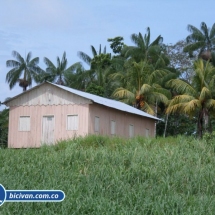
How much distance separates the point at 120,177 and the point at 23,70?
3085 centimetres

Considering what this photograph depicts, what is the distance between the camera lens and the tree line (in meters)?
28.0

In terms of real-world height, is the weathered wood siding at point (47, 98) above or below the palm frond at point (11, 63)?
below

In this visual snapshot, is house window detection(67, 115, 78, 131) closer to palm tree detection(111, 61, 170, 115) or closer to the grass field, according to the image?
the grass field

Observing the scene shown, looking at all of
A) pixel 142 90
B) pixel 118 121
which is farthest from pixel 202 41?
pixel 118 121

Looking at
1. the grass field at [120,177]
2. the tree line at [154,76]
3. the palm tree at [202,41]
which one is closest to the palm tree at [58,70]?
the tree line at [154,76]

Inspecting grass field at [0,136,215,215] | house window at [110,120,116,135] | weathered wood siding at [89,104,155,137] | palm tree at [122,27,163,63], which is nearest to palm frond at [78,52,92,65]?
palm tree at [122,27,163,63]

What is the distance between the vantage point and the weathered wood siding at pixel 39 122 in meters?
22.4

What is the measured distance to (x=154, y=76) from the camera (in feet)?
107

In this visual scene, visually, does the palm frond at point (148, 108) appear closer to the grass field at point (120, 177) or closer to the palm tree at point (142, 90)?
the palm tree at point (142, 90)

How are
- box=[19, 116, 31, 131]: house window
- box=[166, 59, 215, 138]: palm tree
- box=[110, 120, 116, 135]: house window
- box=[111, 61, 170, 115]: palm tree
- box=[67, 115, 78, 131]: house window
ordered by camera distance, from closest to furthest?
box=[67, 115, 78, 131]: house window → box=[19, 116, 31, 131]: house window → box=[110, 120, 116, 135]: house window → box=[166, 59, 215, 138]: palm tree → box=[111, 61, 170, 115]: palm tree

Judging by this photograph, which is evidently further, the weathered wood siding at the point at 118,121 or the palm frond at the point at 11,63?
the palm frond at the point at 11,63

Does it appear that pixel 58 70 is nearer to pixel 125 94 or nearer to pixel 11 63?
pixel 11 63

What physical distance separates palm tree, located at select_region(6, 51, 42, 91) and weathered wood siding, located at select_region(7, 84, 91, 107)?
1600cm

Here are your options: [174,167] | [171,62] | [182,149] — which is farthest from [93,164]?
[171,62]
